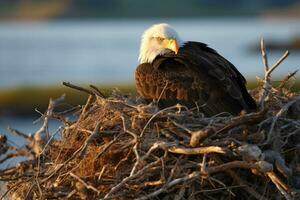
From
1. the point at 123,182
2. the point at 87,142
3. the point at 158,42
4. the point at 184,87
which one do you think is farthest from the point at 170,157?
the point at 158,42

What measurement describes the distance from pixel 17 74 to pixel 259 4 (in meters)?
53.9

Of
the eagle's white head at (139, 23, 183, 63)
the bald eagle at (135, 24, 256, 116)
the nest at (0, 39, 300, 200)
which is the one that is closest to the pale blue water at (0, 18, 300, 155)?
the eagle's white head at (139, 23, 183, 63)

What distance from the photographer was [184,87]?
8.97 meters

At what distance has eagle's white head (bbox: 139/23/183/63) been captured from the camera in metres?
9.47

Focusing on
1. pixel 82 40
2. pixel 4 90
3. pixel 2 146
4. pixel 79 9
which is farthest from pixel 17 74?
pixel 79 9

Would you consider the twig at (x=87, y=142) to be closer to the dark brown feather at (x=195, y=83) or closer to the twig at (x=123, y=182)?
the twig at (x=123, y=182)

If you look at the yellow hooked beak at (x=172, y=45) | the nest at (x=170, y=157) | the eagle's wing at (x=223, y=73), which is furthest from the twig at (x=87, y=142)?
the yellow hooked beak at (x=172, y=45)

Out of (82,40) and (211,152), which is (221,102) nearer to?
(211,152)

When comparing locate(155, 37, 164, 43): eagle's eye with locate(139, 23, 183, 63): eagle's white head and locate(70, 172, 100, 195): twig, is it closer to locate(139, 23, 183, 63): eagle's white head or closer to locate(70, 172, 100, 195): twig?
locate(139, 23, 183, 63): eagle's white head

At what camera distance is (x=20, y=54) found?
60.2 meters

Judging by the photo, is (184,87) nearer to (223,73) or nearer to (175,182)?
(223,73)

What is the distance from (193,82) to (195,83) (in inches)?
1.0

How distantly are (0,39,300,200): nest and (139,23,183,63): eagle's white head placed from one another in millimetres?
1082

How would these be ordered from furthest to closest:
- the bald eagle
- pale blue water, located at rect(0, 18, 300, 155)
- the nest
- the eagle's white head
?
pale blue water, located at rect(0, 18, 300, 155) → the eagle's white head → the bald eagle → the nest
